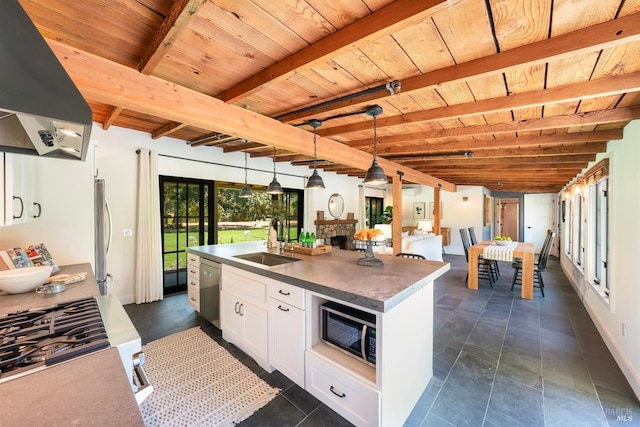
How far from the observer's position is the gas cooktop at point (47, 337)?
860mm

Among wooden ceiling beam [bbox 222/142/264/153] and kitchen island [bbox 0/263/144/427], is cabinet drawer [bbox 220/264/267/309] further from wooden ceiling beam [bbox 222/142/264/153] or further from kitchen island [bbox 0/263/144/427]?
wooden ceiling beam [bbox 222/142/264/153]

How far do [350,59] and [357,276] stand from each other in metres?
1.55

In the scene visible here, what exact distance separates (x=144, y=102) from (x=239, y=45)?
0.83 metres

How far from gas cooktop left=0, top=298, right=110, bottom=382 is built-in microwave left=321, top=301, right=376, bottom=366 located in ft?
4.32

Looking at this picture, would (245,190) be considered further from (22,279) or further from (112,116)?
(22,279)

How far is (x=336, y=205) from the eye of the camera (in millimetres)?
7715

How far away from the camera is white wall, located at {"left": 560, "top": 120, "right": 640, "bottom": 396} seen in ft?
6.95

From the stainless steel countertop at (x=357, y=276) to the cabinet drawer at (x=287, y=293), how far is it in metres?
0.05

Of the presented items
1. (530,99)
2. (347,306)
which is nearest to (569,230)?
(530,99)

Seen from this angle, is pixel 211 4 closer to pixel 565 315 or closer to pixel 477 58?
pixel 477 58

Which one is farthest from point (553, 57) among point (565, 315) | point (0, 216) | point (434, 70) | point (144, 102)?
point (565, 315)

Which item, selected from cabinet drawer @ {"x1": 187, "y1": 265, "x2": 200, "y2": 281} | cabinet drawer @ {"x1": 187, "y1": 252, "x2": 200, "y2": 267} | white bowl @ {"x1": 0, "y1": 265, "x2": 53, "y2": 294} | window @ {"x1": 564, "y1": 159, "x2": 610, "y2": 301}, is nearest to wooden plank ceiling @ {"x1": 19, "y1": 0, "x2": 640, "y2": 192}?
window @ {"x1": 564, "y1": 159, "x2": 610, "y2": 301}

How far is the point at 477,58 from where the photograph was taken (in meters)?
1.59

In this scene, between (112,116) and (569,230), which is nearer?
(112,116)
